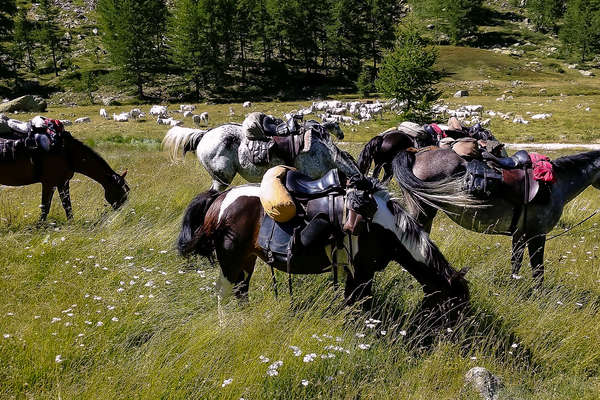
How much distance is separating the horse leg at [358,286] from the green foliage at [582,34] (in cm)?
9208

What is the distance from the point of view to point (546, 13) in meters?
95.8

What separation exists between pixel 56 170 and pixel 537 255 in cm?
712

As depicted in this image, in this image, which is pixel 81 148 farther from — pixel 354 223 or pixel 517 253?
pixel 517 253

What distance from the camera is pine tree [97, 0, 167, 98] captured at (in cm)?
5641

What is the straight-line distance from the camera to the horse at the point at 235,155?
7.25 m

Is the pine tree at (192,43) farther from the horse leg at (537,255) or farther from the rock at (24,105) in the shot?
the horse leg at (537,255)

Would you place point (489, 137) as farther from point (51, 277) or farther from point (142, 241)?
point (51, 277)

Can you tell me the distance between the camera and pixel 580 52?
78.8m

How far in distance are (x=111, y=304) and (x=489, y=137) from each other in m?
6.22

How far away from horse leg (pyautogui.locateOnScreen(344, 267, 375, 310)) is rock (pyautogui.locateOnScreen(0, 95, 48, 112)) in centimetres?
4399

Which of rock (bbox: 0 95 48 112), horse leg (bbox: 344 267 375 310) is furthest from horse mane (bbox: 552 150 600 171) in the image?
rock (bbox: 0 95 48 112)

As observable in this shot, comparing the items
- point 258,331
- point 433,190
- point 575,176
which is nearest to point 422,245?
point 258,331

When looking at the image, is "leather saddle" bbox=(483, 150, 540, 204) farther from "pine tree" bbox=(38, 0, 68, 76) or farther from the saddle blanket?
"pine tree" bbox=(38, 0, 68, 76)

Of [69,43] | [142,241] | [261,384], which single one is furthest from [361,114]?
[69,43]
